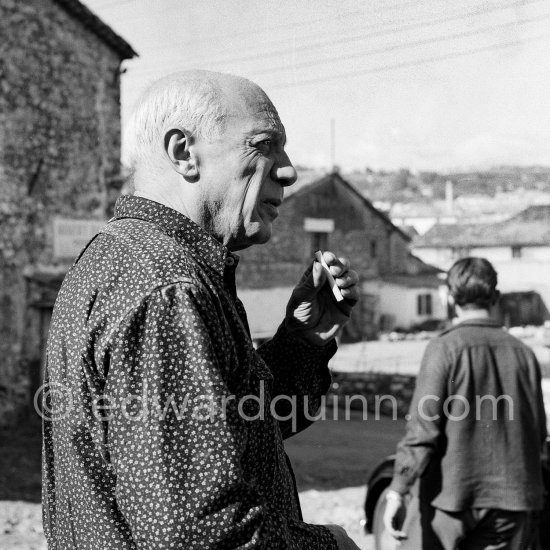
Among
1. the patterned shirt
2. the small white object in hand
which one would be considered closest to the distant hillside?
the small white object in hand

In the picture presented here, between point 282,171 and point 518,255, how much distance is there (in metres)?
39.4

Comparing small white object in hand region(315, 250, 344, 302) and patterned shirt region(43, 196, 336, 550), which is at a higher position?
small white object in hand region(315, 250, 344, 302)

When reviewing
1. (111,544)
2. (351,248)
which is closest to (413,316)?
(351,248)

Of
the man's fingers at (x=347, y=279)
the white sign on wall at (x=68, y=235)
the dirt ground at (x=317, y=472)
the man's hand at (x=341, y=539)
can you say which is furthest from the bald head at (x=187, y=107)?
the white sign on wall at (x=68, y=235)

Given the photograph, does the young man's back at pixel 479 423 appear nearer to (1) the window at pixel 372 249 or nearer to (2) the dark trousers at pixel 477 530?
(2) the dark trousers at pixel 477 530

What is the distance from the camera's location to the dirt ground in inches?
254

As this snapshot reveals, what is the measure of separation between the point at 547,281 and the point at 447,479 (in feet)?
123

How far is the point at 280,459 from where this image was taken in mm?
1535

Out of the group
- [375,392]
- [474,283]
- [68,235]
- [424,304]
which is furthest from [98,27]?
[424,304]

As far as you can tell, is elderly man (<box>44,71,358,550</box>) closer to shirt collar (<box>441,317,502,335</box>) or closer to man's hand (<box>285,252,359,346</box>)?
man's hand (<box>285,252,359,346</box>)

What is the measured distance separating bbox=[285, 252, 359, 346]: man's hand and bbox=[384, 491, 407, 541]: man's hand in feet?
5.40

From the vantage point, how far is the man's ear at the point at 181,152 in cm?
151

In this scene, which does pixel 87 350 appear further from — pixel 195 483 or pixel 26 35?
pixel 26 35

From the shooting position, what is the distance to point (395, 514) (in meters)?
3.42
